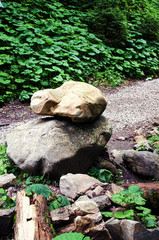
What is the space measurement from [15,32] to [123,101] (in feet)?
12.9

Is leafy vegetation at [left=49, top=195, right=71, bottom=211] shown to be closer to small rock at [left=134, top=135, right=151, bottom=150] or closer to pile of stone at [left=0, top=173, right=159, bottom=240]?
pile of stone at [left=0, top=173, right=159, bottom=240]

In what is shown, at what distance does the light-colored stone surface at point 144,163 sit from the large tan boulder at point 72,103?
862 mm

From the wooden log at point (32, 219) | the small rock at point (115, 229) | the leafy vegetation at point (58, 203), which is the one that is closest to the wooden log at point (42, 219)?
the wooden log at point (32, 219)

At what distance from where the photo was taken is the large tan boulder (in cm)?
298

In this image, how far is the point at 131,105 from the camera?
6.38 metres

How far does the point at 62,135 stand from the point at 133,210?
136 centimetres

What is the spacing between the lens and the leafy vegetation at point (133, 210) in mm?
1882

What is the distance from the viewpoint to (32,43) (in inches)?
272

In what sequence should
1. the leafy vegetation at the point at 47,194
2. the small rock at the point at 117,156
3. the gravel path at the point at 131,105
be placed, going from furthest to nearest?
the gravel path at the point at 131,105, the small rock at the point at 117,156, the leafy vegetation at the point at 47,194

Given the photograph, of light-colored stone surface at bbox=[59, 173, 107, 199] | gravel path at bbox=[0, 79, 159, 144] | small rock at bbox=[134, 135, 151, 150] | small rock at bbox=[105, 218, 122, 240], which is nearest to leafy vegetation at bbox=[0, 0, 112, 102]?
gravel path at bbox=[0, 79, 159, 144]

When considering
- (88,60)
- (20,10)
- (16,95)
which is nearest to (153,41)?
(88,60)

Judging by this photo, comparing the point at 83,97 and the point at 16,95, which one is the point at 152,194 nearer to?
the point at 83,97

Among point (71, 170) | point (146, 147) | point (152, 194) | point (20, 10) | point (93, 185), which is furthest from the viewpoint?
point (20, 10)

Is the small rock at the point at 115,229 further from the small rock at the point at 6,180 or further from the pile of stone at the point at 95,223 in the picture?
the small rock at the point at 6,180
